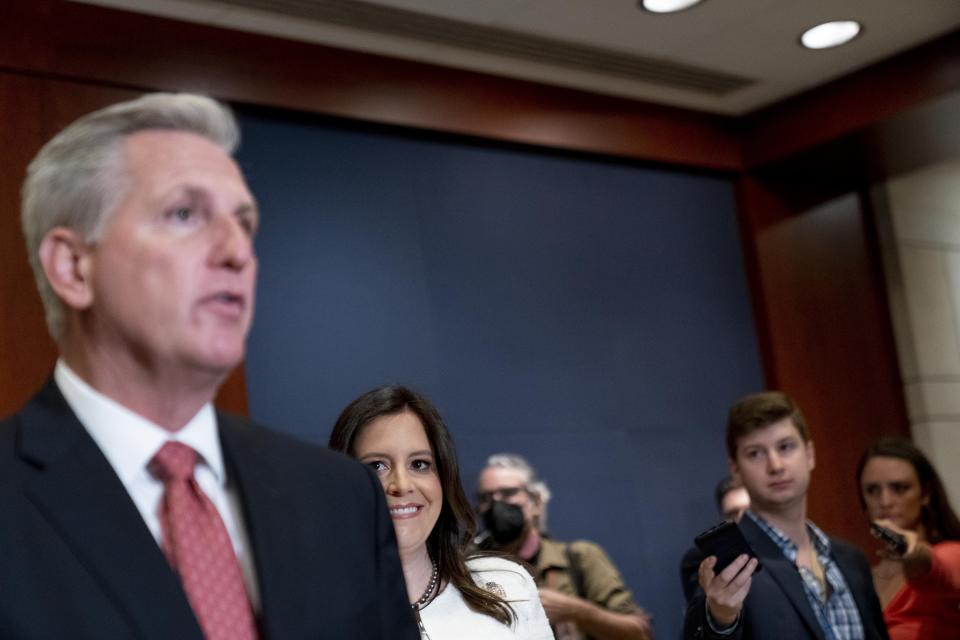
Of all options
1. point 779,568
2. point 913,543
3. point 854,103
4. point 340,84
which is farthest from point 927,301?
point 779,568

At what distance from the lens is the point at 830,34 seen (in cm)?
577

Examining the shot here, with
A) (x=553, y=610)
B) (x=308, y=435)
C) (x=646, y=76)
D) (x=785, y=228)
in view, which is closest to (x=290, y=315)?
(x=308, y=435)

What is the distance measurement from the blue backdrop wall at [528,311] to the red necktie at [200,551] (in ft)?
12.0

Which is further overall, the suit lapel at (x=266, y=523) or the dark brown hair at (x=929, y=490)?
the dark brown hair at (x=929, y=490)

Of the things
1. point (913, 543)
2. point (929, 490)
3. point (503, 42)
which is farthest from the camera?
point (503, 42)

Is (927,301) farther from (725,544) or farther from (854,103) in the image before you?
(725,544)

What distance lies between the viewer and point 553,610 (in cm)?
388

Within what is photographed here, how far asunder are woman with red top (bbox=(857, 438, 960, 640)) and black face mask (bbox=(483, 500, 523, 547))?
3.61 feet

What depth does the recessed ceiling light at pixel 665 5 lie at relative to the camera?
5.26 meters

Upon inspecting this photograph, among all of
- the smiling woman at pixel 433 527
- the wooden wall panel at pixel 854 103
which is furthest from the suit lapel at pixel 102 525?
the wooden wall panel at pixel 854 103

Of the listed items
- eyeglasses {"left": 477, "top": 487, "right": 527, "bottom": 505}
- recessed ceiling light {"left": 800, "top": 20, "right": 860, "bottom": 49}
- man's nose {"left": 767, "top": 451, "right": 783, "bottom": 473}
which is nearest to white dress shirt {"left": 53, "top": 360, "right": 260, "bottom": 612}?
man's nose {"left": 767, "top": 451, "right": 783, "bottom": 473}

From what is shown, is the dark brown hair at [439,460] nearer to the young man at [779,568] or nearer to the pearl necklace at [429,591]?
the pearl necklace at [429,591]

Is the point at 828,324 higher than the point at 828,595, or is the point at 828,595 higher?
the point at 828,324

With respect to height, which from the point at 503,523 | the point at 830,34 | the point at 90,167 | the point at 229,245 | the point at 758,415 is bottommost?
the point at 503,523
